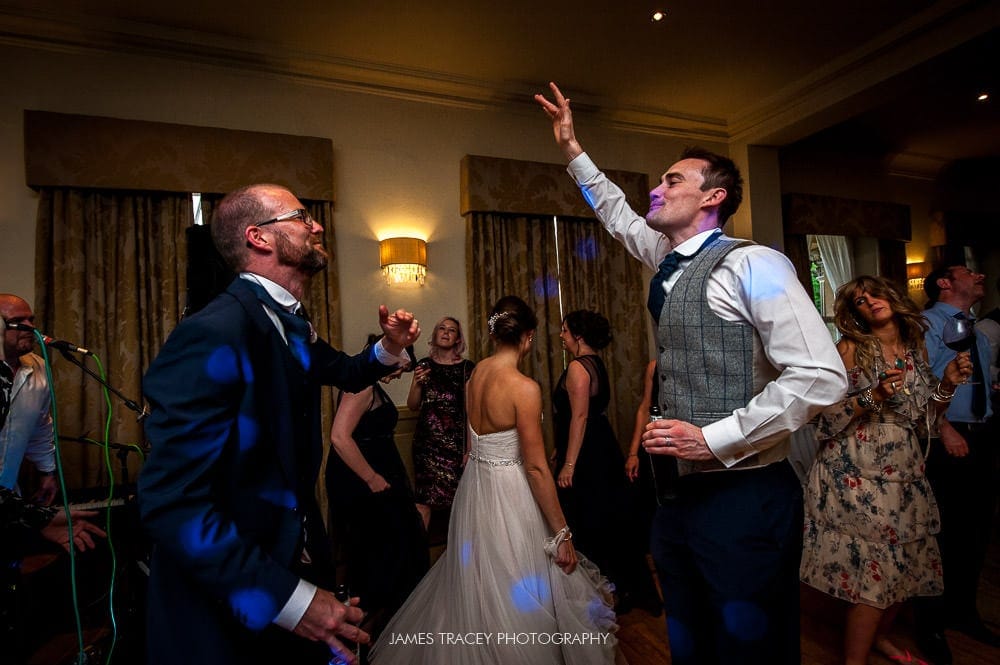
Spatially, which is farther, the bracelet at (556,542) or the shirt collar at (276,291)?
the bracelet at (556,542)

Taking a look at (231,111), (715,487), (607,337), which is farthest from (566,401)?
(231,111)

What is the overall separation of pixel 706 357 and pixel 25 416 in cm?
294

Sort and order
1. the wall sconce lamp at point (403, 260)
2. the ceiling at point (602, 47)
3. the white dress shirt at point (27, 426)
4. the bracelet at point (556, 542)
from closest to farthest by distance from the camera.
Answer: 1. the bracelet at point (556, 542)
2. the white dress shirt at point (27, 426)
3. the ceiling at point (602, 47)
4. the wall sconce lamp at point (403, 260)

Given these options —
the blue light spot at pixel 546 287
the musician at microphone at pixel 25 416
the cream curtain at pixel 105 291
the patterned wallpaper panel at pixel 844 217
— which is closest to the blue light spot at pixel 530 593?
the musician at microphone at pixel 25 416

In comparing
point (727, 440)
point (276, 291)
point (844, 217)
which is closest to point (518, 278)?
point (276, 291)

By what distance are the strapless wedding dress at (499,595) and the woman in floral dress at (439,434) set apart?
2.58 ft

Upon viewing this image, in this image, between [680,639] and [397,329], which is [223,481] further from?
[680,639]

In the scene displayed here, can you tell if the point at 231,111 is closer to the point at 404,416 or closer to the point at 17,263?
the point at 17,263

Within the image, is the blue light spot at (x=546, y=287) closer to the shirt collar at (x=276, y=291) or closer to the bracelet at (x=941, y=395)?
the bracelet at (x=941, y=395)

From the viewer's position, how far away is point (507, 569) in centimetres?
210

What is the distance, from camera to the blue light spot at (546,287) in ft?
14.8

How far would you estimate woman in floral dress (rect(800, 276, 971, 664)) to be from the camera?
2045 mm

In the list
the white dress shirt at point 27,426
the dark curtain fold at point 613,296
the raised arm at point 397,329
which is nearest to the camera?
the raised arm at point 397,329

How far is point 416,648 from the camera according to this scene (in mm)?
2104
